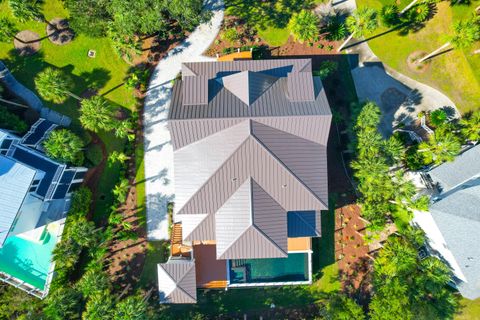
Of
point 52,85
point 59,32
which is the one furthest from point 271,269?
point 59,32

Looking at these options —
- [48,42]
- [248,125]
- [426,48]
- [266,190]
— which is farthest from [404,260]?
[48,42]

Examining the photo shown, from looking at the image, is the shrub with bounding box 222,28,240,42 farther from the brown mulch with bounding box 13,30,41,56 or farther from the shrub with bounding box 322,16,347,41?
the brown mulch with bounding box 13,30,41,56

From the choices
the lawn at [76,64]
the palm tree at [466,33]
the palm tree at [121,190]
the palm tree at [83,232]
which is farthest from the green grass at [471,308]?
the lawn at [76,64]

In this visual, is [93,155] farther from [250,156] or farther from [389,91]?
[389,91]

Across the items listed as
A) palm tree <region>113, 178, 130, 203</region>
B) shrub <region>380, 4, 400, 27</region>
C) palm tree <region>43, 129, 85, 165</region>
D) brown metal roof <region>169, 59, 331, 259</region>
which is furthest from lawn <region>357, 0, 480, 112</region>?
palm tree <region>43, 129, 85, 165</region>

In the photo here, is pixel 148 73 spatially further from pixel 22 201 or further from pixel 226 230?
pixel 226 230

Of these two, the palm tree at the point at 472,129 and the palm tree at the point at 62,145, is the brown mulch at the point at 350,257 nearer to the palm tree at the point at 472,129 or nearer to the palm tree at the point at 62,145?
the palm tree at the point at 472,129
